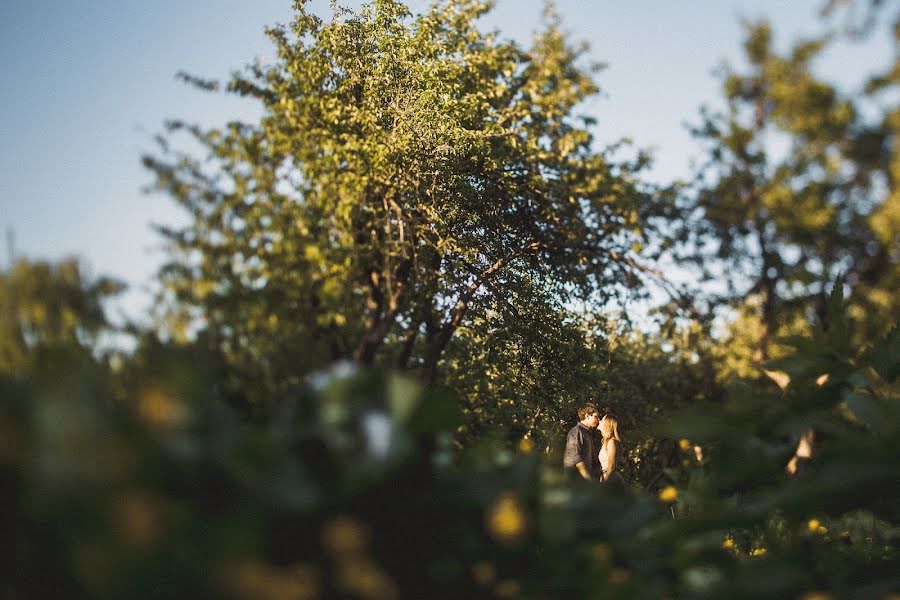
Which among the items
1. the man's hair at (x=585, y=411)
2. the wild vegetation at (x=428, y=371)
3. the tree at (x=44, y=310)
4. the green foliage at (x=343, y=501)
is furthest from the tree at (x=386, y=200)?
the green foliage at (x=343, y=501)

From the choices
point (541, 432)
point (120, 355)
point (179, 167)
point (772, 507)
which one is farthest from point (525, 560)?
point (541, 432)

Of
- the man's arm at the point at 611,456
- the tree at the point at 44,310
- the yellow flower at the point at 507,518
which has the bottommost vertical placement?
the yellow flower at the point at 507,518

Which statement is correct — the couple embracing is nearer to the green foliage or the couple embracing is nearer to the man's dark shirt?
the man's dark shirt

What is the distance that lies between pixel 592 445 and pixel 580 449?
21 cm

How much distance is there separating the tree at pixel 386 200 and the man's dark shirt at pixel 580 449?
1.06 meters

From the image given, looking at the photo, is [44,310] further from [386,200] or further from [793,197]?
[793,197]

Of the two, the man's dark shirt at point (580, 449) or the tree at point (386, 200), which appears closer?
the tree at point (386, 200)

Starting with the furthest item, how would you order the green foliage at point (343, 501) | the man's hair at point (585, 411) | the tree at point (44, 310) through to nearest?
the man's hair at point (585, 411), the tree at point (44, 310), the green foliage at point (343, 501)

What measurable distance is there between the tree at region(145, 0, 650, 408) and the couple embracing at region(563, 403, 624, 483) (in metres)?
1.00

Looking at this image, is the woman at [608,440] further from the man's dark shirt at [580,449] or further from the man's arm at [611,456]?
the man's dark shirt at [580,449]

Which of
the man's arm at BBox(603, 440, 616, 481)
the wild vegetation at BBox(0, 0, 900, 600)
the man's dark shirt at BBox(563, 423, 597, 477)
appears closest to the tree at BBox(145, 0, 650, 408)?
the wild vegetation at BBox(0, 0, 900, 600)

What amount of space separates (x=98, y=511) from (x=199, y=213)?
3.15 meters

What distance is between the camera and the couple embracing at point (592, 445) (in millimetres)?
5488

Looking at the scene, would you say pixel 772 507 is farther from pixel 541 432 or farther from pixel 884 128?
pixel 884 128
